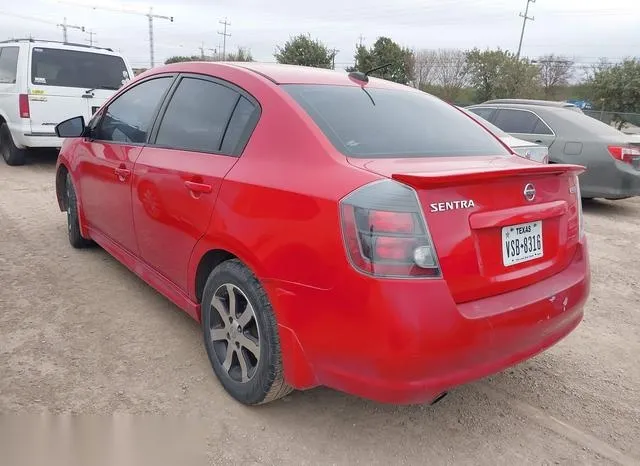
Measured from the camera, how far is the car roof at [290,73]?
2879 mm

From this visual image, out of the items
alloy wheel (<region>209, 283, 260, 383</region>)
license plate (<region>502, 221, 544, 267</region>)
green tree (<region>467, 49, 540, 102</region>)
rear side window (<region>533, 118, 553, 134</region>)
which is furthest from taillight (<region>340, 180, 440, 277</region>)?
green tree (<region>467, 49, 540, 102</region>)

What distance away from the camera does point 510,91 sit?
34.9 metres

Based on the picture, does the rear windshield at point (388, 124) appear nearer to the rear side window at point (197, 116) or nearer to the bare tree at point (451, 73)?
the rear side window at point (197, 116)

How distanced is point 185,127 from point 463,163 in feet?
5.21

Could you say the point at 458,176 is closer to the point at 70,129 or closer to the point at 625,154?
the point at 70,129

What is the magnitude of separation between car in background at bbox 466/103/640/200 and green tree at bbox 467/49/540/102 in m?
28.4

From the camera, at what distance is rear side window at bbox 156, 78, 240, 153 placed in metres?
2.85

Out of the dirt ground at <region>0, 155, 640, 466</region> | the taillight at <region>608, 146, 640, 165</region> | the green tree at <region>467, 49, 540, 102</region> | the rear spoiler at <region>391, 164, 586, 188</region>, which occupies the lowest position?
the dirt ground at <region>0, 155, 640, 466</region>

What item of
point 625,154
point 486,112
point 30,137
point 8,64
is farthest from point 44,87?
point 625,154

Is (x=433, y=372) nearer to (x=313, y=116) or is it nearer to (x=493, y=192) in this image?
(x=493, y=192)

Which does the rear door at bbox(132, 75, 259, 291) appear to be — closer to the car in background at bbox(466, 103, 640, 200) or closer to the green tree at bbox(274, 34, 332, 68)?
the car in background at bbox(466, 103, 640, 200)

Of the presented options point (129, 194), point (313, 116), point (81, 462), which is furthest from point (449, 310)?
point (129, 194)

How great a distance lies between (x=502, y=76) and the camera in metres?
34.8

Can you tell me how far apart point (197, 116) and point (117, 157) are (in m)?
0.92
